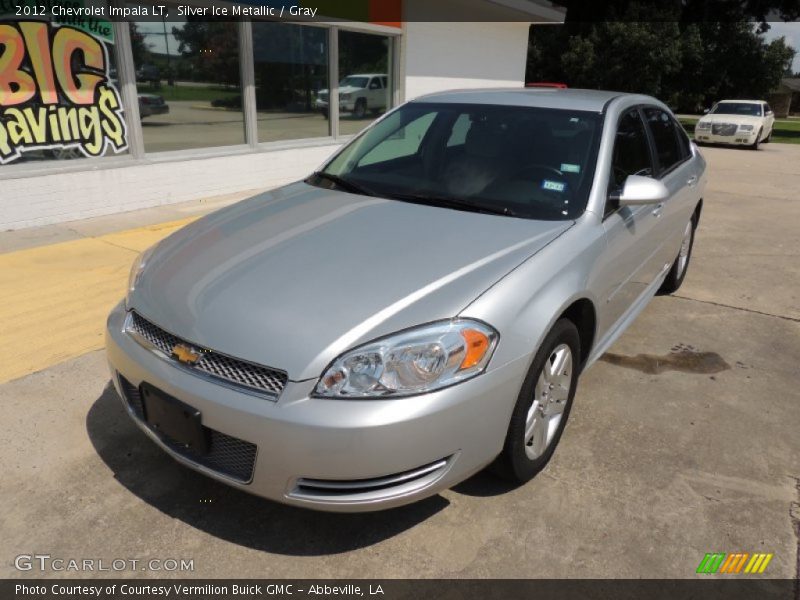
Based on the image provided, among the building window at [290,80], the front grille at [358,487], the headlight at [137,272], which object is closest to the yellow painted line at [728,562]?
the front grille at [358,487]

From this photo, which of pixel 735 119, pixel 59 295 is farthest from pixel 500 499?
pixel 735 119

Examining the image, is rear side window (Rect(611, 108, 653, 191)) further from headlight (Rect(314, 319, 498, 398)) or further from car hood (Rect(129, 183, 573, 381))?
headlight (Rect(314, 319, 498, 398))

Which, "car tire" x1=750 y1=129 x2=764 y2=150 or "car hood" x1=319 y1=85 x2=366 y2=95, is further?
"car tire" x1=750 y1=129 x2=764 y2=150

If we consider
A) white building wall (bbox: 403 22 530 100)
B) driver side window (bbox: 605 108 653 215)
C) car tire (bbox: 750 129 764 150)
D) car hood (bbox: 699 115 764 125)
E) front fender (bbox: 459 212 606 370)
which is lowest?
car tire (bbox: 750 129 764 150)

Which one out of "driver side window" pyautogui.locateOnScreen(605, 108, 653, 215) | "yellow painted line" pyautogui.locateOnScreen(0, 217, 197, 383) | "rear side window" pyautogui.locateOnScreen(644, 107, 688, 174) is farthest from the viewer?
"rear side window" pyautogui.locateOnScreen(644, 107, 688, 174)

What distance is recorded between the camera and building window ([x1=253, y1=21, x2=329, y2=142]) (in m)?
8.79

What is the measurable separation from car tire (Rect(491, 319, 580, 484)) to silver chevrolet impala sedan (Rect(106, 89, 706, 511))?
1 centimetres

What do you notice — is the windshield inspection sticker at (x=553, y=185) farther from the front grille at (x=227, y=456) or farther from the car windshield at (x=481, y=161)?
the front grille at (x=227, y=456)

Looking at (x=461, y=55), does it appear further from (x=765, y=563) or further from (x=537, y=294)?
(x=765, y=563)

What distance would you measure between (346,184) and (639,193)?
5.06ft

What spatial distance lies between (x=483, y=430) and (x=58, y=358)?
2.84 m

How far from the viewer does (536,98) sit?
11.9ft

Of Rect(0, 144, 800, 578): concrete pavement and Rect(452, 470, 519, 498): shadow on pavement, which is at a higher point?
Rect(452, 470, 519, 498): shadow on pavement

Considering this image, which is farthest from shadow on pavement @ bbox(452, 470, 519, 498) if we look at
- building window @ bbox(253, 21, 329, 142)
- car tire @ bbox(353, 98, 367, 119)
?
car tire @ bbox(353, 98, 367, 119)
